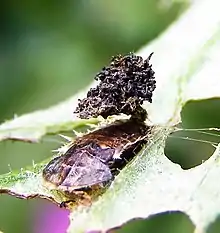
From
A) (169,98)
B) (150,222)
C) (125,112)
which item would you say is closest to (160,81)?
(169,98)

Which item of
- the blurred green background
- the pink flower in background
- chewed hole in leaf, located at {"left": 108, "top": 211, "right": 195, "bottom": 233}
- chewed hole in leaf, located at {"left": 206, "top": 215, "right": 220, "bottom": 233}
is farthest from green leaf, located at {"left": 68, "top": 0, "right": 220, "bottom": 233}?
the blurred green background

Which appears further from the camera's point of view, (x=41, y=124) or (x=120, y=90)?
(x=41, y=124)

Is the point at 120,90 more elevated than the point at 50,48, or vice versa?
the point at 50,48

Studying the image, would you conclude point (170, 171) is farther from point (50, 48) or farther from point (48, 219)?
point (50, 48)

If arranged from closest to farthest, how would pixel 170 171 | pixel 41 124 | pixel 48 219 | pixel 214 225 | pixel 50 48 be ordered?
pixel 170 171
pixel 41 124
pixel 214 225
pixel 48 219
pixel 50 48

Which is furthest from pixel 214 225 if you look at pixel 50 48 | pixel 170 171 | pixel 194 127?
pixel 50 48

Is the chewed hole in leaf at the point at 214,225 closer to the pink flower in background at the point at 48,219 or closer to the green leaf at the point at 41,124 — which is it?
the green leaf at the point at 41,124

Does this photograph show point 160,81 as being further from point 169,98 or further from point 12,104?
point 12,104

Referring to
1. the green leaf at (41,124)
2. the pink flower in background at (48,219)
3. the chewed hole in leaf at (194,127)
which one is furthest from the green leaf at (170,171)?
the pink flower in background at (48,219)
